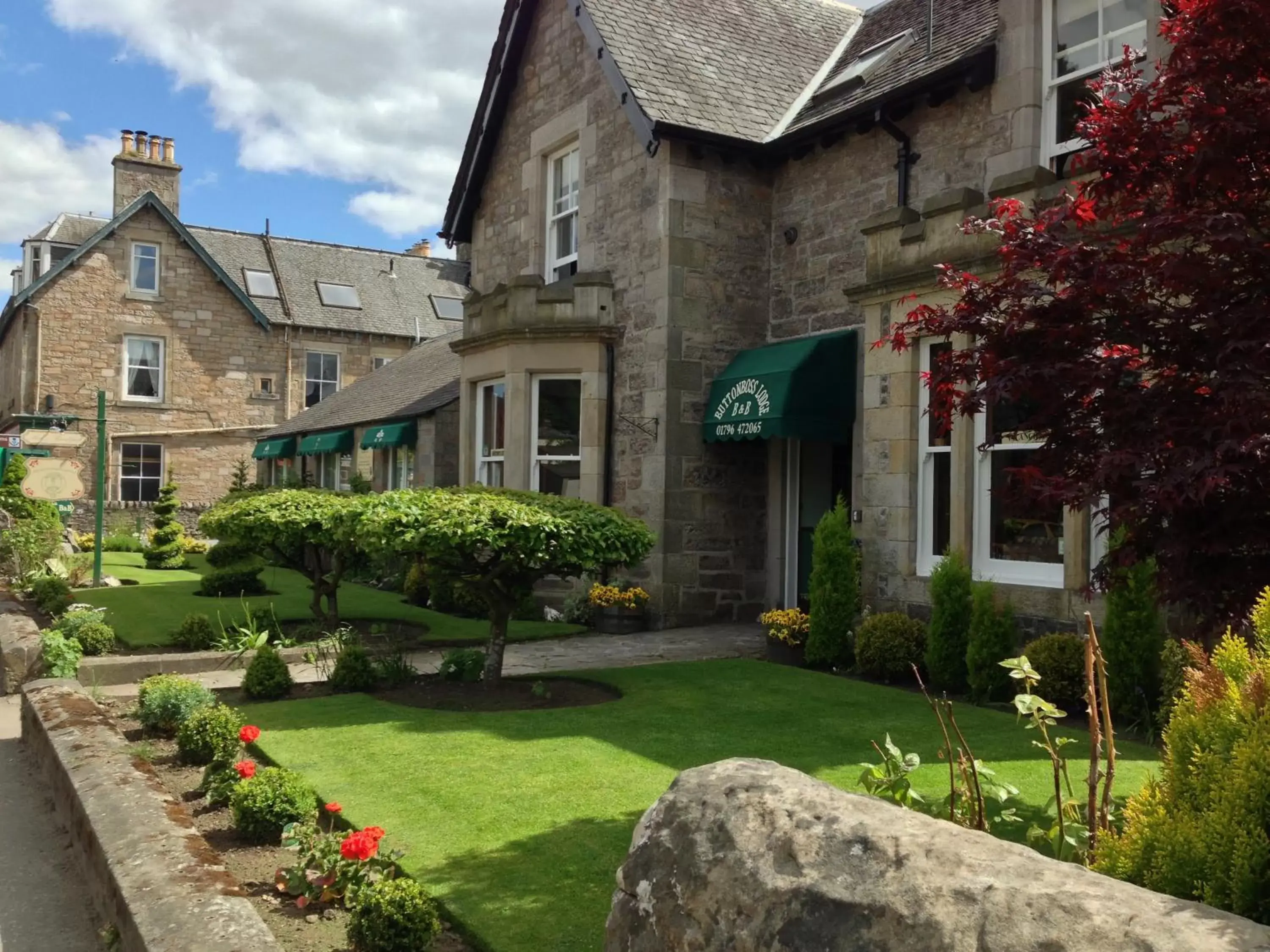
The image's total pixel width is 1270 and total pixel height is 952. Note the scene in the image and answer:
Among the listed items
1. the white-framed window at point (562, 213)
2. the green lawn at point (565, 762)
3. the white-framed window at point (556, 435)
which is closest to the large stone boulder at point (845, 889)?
the green lawn at point (565, 762)

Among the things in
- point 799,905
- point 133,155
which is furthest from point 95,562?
point 133,155

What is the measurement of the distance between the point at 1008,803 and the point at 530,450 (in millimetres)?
10456

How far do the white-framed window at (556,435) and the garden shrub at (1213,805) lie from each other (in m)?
12.7

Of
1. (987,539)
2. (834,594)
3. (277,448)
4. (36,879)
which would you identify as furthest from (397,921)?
(277,448)

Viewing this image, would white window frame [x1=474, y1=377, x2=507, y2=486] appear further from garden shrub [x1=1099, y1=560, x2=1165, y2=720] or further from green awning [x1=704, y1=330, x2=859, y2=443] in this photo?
garden shrub [x1=1099, y1=560, x2=1165, y2=720]

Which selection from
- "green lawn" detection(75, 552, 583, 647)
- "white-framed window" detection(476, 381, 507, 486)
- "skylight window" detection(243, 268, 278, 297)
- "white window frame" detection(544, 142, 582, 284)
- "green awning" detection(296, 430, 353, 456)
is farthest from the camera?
"skylight window" detection(243, 268, 278, 297)

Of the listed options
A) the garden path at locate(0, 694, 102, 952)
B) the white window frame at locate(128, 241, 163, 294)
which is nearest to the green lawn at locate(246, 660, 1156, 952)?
the garden path at locate(0, 694, 102, 952)

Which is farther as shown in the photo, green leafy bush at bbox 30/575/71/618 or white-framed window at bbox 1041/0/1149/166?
green leafy bush at bbox 30/575/71/618

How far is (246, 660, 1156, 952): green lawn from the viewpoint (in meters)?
4.94

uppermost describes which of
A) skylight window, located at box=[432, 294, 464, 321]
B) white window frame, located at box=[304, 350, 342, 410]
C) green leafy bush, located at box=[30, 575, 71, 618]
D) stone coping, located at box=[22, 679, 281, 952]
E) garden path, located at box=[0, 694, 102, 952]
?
skylight window, located at box=[432, 294, 464, 321]

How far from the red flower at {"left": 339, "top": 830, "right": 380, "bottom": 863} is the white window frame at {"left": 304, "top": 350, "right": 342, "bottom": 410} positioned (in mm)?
33058

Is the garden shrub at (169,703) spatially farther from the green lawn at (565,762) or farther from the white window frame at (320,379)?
the white window frame at (320,379)

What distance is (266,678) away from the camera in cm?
953

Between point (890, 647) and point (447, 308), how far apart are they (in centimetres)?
3239
